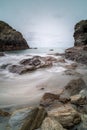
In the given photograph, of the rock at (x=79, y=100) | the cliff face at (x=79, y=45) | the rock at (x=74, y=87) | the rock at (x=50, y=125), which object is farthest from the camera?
the cliff face at (x=79, y=45)

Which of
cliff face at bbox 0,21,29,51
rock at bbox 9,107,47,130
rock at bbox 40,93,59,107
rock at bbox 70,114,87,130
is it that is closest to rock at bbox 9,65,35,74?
rock at bbox 40,93,59,107

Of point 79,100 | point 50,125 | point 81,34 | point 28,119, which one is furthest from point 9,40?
point 50,125

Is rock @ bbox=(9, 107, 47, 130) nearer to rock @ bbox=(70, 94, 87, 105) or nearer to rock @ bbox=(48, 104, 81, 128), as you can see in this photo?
rock @ bbox=(48, 104, 81, 128)

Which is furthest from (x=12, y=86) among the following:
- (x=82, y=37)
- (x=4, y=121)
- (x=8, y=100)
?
(x=82, y=37)

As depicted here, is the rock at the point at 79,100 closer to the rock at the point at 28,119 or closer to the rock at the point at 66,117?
the rock at the point at 66,117

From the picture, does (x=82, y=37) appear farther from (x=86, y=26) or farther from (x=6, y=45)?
(x=6, y=45)

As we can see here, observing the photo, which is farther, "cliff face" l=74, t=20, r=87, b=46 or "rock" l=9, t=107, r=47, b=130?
"cliff face" l=74, t=20, r=87, b=46

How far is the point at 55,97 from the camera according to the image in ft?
24.5

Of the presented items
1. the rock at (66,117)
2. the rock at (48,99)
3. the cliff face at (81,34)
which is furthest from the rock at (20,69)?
the cliff face at (81,34)

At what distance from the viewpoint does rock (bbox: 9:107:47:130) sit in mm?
4550

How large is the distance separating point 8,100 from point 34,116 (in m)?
3.33

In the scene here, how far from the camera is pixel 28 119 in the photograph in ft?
15.3

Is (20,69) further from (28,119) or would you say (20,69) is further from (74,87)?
(28,119)

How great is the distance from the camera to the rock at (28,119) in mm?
4550
